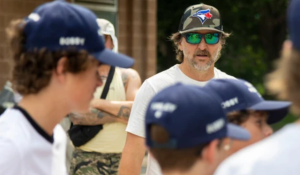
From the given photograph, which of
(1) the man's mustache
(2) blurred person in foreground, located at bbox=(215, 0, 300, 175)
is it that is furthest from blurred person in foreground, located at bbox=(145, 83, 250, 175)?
(1) the man's mustache

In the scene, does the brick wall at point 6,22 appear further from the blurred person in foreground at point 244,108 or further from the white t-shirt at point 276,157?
the white t-shirt at point 276,157

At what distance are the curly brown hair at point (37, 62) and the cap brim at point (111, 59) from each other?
7 centimetres

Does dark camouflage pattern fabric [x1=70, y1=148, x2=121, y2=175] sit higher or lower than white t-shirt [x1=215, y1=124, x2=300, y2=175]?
lower

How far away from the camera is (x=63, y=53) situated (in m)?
2.86

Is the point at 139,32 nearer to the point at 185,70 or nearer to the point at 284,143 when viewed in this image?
the point at 185,70

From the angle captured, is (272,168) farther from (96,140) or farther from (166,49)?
(166,49)

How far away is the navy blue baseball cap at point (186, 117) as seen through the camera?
7.87 feet

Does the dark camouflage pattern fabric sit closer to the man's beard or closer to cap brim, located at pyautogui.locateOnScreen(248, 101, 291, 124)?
the man's beard

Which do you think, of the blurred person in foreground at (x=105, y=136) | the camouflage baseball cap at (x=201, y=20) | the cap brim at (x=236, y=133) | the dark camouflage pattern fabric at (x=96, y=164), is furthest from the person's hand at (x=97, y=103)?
the cap brim at (x=236, y=133)

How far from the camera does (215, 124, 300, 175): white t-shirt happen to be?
1905 millimetres

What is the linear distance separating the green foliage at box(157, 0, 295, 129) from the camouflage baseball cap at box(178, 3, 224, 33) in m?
17.2

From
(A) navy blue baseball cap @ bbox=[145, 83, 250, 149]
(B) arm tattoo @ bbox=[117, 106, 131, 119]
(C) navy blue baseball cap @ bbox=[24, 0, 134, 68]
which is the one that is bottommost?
(B) arm tattoo @ bbox=[117, 106, 131, 119]

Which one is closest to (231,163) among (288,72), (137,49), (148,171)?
(288,72)

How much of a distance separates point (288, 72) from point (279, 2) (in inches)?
1047
